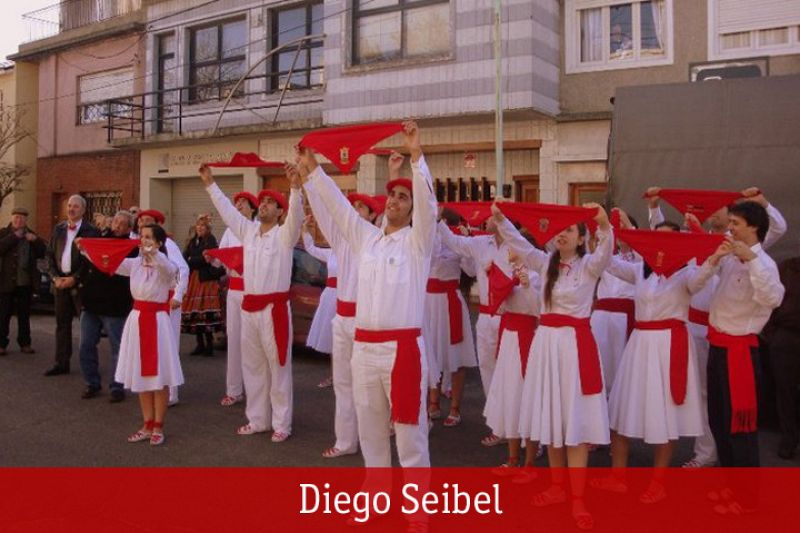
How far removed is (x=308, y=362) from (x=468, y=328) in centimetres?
Result: 346

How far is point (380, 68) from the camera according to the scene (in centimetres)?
1510

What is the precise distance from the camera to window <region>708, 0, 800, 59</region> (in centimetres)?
1239

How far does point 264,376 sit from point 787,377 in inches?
173

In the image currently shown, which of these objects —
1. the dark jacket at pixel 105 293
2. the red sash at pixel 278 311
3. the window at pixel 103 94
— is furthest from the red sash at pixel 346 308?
the window at pixel 103 94

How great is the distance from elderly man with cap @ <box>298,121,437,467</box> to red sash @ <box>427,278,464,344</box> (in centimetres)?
251

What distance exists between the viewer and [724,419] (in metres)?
5.09

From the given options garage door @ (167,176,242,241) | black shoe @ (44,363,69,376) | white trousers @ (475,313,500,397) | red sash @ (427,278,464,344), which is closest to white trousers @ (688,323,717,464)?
white trousers @ (475,313,500,397)

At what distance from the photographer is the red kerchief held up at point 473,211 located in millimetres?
6816

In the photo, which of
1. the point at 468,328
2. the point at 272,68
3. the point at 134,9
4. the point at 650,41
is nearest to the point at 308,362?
the point at 468,328

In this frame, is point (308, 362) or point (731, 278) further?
point (308, 362)

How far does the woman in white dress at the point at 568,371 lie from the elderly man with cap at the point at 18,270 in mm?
7958

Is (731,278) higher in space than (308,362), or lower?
higher

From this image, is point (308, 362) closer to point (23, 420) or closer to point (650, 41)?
point (23, 420)

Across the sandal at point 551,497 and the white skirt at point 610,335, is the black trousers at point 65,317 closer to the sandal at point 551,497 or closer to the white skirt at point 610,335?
the white skirt at point 610,335
